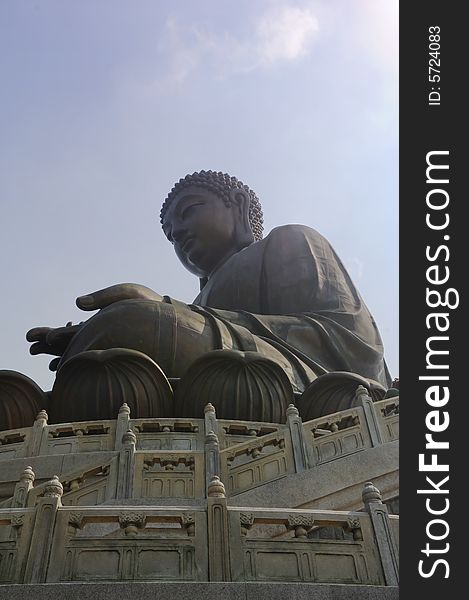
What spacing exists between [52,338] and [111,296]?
3.25 feet

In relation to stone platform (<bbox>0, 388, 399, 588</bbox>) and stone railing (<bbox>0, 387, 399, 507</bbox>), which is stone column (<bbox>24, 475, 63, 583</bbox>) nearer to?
stone platform (<bbox>0, 388, 399, 588</bbox>)

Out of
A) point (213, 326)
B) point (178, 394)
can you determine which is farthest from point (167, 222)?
point (178, 394)

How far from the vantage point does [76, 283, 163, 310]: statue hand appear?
36.2ft

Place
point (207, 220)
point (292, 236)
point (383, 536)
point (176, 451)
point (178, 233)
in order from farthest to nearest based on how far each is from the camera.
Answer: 1. point (178, 233)
2. point (207, 220)
3. point (292, 236)
4. point (176, 451)
5. point (383, 536)

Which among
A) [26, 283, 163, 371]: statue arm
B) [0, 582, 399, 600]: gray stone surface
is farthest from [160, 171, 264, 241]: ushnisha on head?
[0, 582, 399, 600]: gray stone surface

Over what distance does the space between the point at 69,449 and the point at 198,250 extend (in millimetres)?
9105

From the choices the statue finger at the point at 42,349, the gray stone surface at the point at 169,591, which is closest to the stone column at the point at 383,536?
the gray stone surface at the point at 169,591

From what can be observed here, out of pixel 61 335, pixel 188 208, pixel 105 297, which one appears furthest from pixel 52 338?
pixel 188 208

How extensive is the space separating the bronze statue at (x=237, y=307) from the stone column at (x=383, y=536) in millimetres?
4713

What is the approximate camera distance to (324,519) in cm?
432

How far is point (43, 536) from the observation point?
399 cm

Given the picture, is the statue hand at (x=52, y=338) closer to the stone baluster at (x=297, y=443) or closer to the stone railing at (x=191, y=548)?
the stone baluster at (x=297, y=443)

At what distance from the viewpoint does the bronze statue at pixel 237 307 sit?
1004 centimetres

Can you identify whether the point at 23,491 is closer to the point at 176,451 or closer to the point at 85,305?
the point at 176,451
